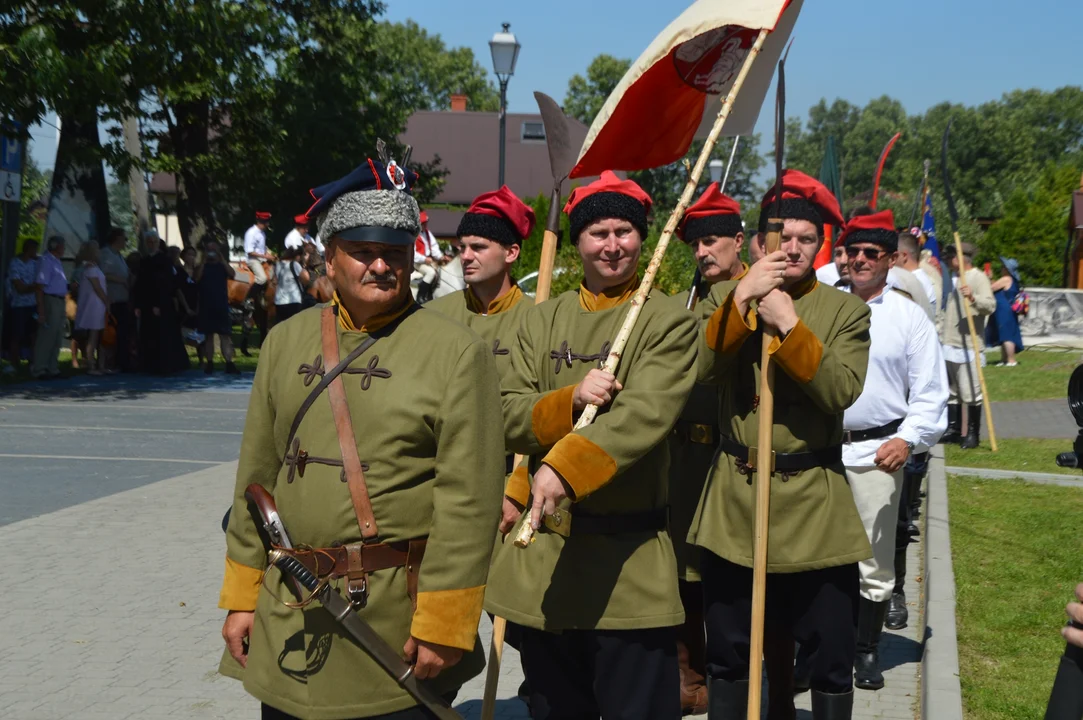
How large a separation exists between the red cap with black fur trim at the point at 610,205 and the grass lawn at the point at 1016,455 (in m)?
9.62

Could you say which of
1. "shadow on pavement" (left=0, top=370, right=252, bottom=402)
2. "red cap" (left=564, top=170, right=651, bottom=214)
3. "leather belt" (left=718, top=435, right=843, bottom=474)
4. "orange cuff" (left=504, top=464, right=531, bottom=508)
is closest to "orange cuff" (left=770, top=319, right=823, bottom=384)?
"leather belt" (left=718, top=435, right=843, bottom=474)

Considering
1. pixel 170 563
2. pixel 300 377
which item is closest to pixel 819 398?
pixel 300 377

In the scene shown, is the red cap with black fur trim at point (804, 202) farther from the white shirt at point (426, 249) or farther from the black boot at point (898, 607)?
the white shirt at point (426, 249)

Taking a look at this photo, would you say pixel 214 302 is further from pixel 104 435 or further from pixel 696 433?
pixel 696 433

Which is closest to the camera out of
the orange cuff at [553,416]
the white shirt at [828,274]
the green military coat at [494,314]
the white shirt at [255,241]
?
the orange cuff at [553,416]

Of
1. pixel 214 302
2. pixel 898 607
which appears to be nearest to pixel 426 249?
pixel 214 302

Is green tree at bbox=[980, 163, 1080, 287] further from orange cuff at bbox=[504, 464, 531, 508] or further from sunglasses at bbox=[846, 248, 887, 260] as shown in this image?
orange cuff at bbox=[504, 464, 531, 508]

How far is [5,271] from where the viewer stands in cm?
1898

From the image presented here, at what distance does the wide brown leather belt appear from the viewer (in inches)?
137

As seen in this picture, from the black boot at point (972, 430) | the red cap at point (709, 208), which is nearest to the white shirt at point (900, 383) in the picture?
the red cap at point (709, 208)

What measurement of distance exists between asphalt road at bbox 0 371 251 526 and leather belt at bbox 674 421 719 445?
5727 mm

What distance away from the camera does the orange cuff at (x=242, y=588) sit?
3.70m

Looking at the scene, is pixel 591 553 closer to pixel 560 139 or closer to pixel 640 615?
pixel 640 615

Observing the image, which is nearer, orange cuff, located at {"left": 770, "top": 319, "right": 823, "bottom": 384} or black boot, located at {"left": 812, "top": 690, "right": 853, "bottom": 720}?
orange cuff, located at {"left": 770, "top": 319, "right": 823, "bottom": 384}
